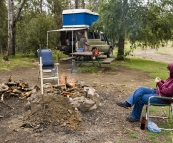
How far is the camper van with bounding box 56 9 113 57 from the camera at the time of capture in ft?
47.0

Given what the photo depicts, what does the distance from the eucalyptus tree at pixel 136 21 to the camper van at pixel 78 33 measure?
1.26m

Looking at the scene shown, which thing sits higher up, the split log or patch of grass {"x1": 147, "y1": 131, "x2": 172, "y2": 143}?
the split log

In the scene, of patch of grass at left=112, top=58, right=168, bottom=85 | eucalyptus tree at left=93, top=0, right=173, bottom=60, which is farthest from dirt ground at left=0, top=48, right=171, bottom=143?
eucalyptus tree at left=93, top=0, right=173, bottom=60

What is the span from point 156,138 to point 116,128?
643 mm

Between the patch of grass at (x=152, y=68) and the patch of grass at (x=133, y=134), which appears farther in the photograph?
the patch of grass at (x=152, y=68)

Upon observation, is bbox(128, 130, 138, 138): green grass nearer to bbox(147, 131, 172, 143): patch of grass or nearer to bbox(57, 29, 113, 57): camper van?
bbox(147, 131, 172, 143): patch of grass

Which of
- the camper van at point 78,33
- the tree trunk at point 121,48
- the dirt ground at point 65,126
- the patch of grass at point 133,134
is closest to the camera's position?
the dirt ground at point 65,126

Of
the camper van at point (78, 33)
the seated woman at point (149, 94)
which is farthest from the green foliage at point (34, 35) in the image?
the seated woman at point (149, 94)

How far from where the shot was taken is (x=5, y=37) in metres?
18.8

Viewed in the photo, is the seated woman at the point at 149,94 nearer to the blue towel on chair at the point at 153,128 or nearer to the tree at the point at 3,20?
the blue towel on chair at the point at 153,128

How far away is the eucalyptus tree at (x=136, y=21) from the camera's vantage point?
12719 mm

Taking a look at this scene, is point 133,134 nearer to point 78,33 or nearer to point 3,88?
point 3,88

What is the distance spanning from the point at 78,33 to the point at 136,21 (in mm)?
3401

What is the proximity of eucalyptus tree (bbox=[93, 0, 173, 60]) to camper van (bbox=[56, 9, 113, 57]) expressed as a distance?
4.14ft
